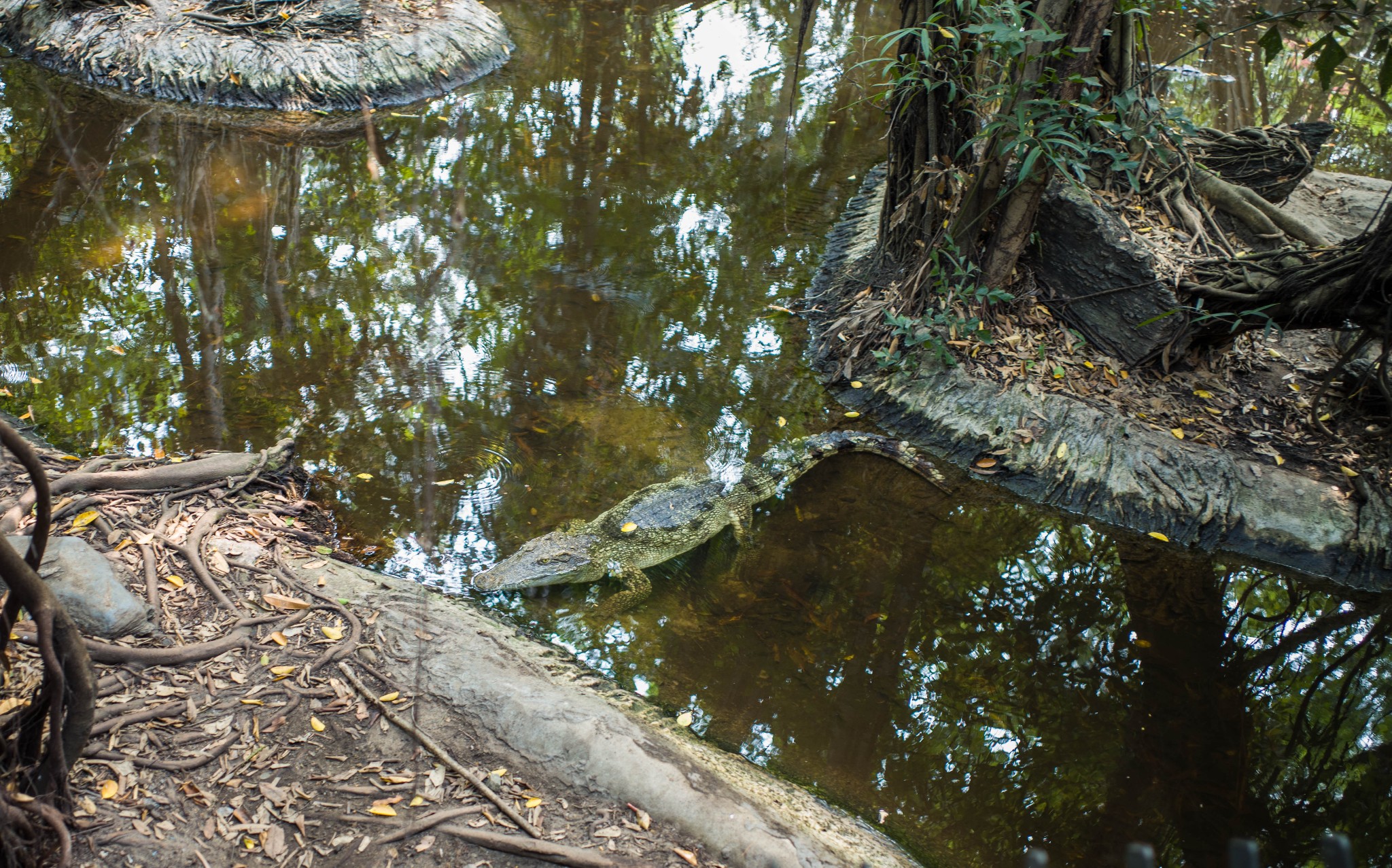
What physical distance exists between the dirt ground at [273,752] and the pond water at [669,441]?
2.40 ft

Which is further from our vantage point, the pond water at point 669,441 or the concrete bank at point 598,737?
the pond water at point 669,441

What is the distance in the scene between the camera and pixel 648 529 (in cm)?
429

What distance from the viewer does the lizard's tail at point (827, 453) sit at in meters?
4.84

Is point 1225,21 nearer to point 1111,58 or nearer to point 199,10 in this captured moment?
point 1111,58

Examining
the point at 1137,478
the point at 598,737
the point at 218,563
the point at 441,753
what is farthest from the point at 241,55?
the point at 1137,478

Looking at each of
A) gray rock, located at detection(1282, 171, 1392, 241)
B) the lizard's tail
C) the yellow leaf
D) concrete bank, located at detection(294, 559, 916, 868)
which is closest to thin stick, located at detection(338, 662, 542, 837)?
concrete bank, located at detection(294, 559, 916, 868)

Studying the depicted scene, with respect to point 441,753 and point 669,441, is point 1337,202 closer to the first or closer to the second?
point 669,441

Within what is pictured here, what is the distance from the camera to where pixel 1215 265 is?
198 inches

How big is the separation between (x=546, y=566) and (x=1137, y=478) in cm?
333

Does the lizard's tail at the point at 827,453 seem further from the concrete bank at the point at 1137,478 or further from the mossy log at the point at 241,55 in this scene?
the mossy log at the point at 241,55

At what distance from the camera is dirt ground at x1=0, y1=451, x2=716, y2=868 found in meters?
2.57

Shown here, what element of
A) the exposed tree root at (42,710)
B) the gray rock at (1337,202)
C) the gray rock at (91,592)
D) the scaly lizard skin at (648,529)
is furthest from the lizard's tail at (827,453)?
the gray rock at (1337,202)

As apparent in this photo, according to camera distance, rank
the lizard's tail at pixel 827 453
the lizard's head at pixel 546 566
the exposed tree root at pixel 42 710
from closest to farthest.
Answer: the exposed tree root at pixel 42 710, the lizard's head at pixel 546 566, the lizard's tail at pixel 827 453

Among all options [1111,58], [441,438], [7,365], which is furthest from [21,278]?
[1111,58]
